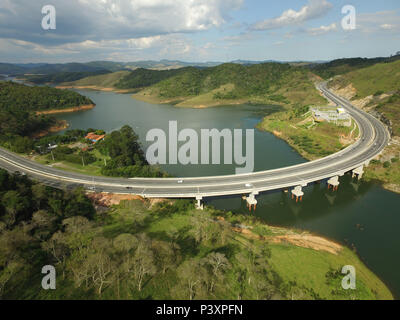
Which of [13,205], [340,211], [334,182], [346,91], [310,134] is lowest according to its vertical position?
[340,211]

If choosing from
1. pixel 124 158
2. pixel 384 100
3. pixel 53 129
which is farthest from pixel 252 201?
pixel 53 129

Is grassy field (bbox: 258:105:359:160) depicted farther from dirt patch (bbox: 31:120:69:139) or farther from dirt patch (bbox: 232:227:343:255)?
dirt patch (bbox: 31:120:69:139)

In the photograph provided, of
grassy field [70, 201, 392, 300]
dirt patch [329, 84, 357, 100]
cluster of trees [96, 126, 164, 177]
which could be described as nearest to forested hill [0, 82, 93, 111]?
cluster of trees [96, 126, 164, 177]

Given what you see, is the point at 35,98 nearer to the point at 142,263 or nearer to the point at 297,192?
the point at 142,263

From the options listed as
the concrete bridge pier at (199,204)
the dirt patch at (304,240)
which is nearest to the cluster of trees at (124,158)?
the concrete bridge pier at (199,204)

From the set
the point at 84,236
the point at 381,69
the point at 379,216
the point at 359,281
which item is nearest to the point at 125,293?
the point at 84,236

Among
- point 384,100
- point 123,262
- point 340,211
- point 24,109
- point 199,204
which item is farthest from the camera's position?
point 24,109
